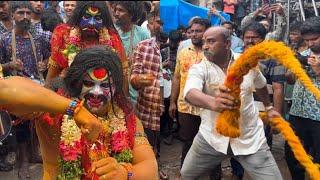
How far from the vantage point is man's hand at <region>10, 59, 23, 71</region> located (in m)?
5.46

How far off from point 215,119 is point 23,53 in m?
2.56

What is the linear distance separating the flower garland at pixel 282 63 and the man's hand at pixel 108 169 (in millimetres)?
827

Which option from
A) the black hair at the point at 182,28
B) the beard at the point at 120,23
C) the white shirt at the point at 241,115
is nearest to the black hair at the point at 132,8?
the beard at the point at 120,23

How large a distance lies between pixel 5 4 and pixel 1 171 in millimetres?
1932

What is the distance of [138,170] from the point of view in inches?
116

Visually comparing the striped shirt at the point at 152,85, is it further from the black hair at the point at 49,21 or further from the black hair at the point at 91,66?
the black hair at the point at 49,21

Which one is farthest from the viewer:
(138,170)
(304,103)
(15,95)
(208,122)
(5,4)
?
(5,4)

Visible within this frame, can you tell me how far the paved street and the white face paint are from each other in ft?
9.51

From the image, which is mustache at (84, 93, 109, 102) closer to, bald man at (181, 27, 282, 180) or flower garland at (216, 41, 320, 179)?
flower garland at (216, 41, 320, 179)

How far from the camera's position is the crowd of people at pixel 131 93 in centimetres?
297

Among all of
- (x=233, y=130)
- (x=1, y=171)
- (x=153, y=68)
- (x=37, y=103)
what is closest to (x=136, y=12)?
(x=153, y=68)

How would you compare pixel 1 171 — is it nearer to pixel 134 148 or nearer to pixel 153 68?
pixel 153 68

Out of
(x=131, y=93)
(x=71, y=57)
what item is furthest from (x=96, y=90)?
(x=131, y=93)

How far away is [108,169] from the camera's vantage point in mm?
2691
